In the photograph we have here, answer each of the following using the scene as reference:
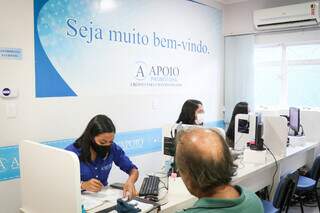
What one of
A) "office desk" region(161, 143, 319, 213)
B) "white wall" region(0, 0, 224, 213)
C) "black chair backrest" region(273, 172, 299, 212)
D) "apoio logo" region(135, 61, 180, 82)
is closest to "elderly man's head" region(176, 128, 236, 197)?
"office desk" region(161, 143, 319, 213)

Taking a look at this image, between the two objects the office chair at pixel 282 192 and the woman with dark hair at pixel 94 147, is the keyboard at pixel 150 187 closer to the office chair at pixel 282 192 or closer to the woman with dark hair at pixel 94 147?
the woman with dark hair at pixel 94 147

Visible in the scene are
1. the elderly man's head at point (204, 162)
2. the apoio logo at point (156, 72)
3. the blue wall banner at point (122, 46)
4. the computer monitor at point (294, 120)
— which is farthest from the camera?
the computer monitor at point (294, 120)

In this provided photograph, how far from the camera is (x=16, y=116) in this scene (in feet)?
9.19

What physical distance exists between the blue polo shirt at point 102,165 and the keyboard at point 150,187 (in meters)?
0.42

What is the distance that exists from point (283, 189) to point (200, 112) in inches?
58.4

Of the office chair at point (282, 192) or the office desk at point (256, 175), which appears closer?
the office desk at point (256, 175)

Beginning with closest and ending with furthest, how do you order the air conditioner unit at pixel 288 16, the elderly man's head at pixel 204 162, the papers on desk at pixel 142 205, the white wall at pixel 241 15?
the elderly man's head at pixel 204 162
the papers on desk at pixel 142 205
the air conditioner unit at pixel 288 16
the white wall at pixel 241 15

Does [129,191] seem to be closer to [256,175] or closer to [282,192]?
[282,192]

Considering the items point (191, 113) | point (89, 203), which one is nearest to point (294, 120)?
point (191, 113)

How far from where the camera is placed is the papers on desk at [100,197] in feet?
6.51

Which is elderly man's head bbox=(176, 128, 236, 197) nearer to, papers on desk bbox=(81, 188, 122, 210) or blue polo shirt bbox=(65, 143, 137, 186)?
papers on desk bbox=(81, 188, 122, 210)

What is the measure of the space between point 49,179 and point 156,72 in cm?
242

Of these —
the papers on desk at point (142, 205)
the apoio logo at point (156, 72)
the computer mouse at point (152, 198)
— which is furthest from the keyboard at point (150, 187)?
the apoio logo at point (156, 72)

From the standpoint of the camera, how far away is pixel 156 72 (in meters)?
4.13
